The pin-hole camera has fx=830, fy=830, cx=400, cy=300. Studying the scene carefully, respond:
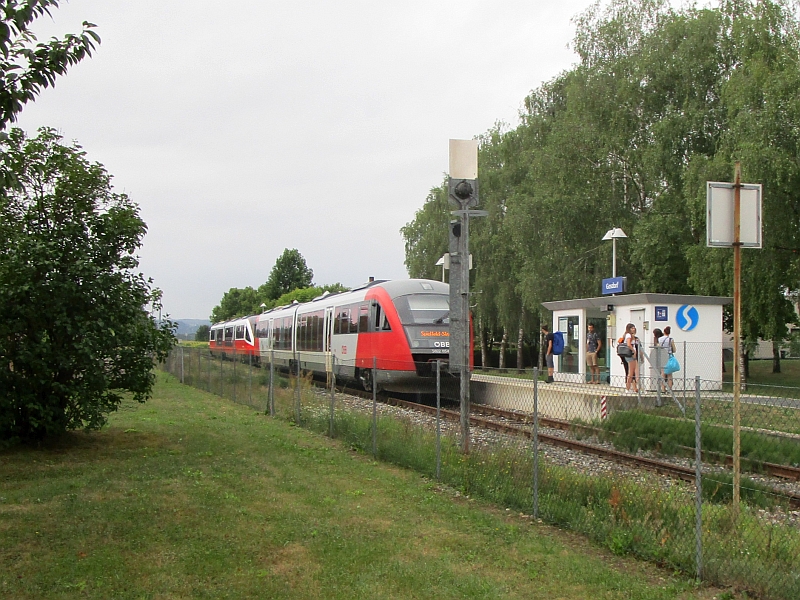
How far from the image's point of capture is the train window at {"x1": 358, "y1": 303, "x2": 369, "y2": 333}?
72.5 ft

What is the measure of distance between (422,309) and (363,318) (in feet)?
7.78

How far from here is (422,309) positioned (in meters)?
20.6

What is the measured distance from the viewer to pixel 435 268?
2003 inches

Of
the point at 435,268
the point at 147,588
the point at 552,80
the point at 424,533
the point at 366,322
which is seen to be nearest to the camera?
the point at 147,588

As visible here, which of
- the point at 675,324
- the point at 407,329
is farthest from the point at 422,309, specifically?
the point at 675,324

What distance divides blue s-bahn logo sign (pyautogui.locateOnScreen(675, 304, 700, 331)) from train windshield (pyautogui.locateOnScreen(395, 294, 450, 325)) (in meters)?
6.10

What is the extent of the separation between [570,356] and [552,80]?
72.2ft

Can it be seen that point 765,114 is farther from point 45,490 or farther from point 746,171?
point 45,490

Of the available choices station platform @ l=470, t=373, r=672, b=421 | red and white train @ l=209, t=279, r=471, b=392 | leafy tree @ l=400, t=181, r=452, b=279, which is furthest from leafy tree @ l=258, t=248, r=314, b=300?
station platform @ l=470, t=373, r=672, b=421

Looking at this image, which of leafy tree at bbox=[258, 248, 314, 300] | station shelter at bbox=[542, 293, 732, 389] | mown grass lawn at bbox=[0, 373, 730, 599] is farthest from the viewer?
leafy tree at bbox=[258, 248, 314, 300]

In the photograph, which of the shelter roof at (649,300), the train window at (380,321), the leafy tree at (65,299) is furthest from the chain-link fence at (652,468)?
the shelter roof at (649,300)

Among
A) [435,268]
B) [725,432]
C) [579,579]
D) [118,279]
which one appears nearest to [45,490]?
[118,279]

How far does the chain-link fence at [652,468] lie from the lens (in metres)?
5.85

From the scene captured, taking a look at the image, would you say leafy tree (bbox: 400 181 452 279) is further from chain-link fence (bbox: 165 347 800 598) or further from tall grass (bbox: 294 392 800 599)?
tall grass (bbox: 294 392 800 599)
